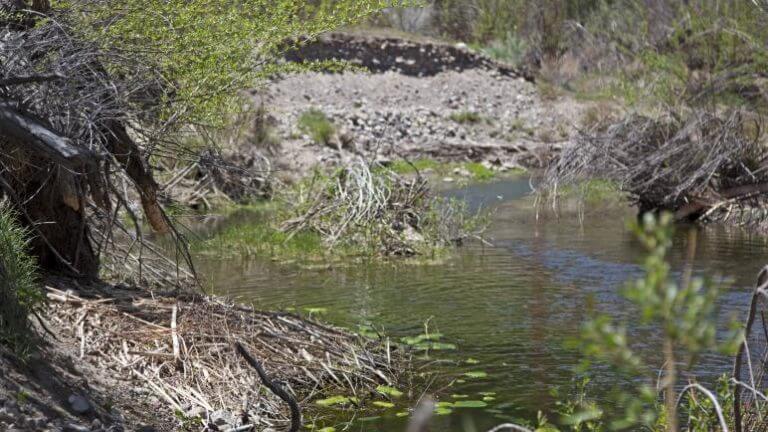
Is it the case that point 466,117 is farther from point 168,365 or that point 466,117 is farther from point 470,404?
point 168,365

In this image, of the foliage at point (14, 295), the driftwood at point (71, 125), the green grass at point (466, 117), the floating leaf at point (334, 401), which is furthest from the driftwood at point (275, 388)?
the green grass at point (466, 117)

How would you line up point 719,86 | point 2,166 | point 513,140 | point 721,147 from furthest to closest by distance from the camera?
1. point 513,140
2. point 719,86
3. point 721,147
4. point 2,166

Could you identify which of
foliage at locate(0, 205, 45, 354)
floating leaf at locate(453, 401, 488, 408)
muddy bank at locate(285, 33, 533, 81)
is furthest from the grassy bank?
muddy bank at locate(285, 33, 533, 81)

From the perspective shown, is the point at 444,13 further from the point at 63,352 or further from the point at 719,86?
the point at 63,352

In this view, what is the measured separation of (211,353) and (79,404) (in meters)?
1.65

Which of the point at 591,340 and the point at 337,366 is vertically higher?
the point at 591,340

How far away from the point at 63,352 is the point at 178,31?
3064 millimetres

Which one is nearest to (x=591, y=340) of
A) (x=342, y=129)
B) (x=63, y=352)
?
(x=63, y=352)

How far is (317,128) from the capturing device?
100ft

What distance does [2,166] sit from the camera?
29.6 feet

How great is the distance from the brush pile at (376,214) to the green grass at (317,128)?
38.9 ft

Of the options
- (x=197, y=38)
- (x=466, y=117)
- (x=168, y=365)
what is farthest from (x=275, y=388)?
(x=466, y=117)

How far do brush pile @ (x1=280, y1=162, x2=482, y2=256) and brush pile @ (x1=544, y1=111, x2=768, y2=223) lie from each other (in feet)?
8.51

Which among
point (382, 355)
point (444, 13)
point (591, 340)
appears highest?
point (444, 13)
